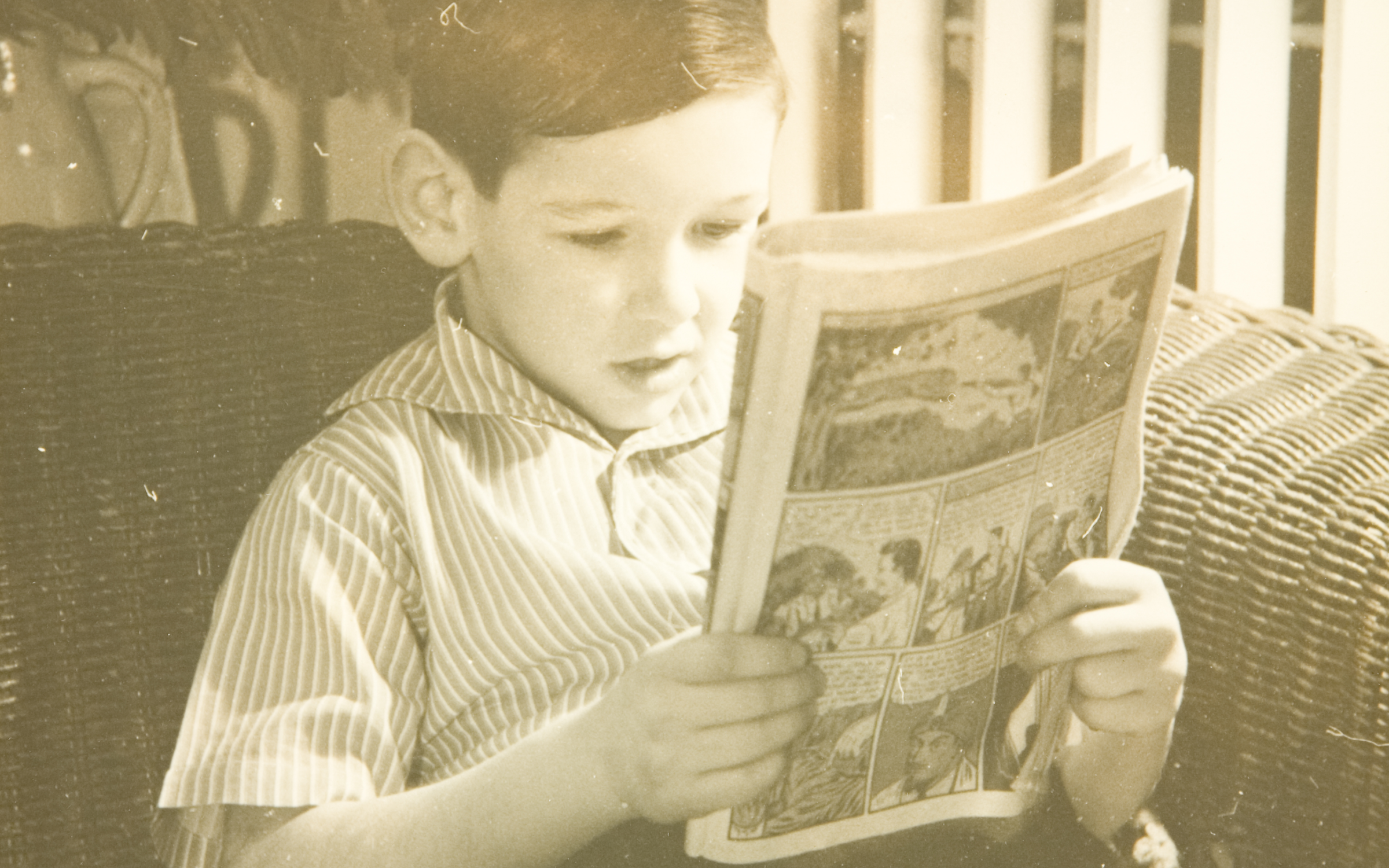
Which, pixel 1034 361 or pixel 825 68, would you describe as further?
pixel 825 68

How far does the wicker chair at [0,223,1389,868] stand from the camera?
0.61m

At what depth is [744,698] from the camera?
486 millimetres

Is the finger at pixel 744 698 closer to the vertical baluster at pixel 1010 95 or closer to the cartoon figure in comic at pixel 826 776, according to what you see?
the cartoon figure in comic at pixel 826 776

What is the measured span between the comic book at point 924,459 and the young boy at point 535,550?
29 millimetres

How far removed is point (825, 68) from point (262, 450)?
37 cm

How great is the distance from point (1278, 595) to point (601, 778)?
37cm

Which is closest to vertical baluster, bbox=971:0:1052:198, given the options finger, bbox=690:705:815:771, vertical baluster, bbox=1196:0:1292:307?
vertical baluster, bbox=1196:0:1292:307

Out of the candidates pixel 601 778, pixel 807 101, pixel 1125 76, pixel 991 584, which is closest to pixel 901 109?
pixel 807 101

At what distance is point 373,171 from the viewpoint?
2.08 feet

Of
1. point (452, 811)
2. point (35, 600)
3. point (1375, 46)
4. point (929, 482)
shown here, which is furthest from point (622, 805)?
point (1375, 46)

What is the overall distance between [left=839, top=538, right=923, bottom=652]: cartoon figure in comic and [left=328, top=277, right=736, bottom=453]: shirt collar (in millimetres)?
188

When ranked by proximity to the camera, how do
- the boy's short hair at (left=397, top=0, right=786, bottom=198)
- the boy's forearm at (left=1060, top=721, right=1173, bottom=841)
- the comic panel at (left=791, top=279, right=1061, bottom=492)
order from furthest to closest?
the boy's forearm at (left=1060, top=721, right=1173, bottom=841) → the boy's short hair at (left=397, top=0, right=786, bottom=198) → the comic panel at (left=791, top=279, right=1061, bottom=492)

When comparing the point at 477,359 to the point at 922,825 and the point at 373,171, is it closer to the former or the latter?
the point at 373,171

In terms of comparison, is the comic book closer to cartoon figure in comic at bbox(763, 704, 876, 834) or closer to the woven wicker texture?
cartoon figure in comic at bbox(763, 704, 876, 834)
